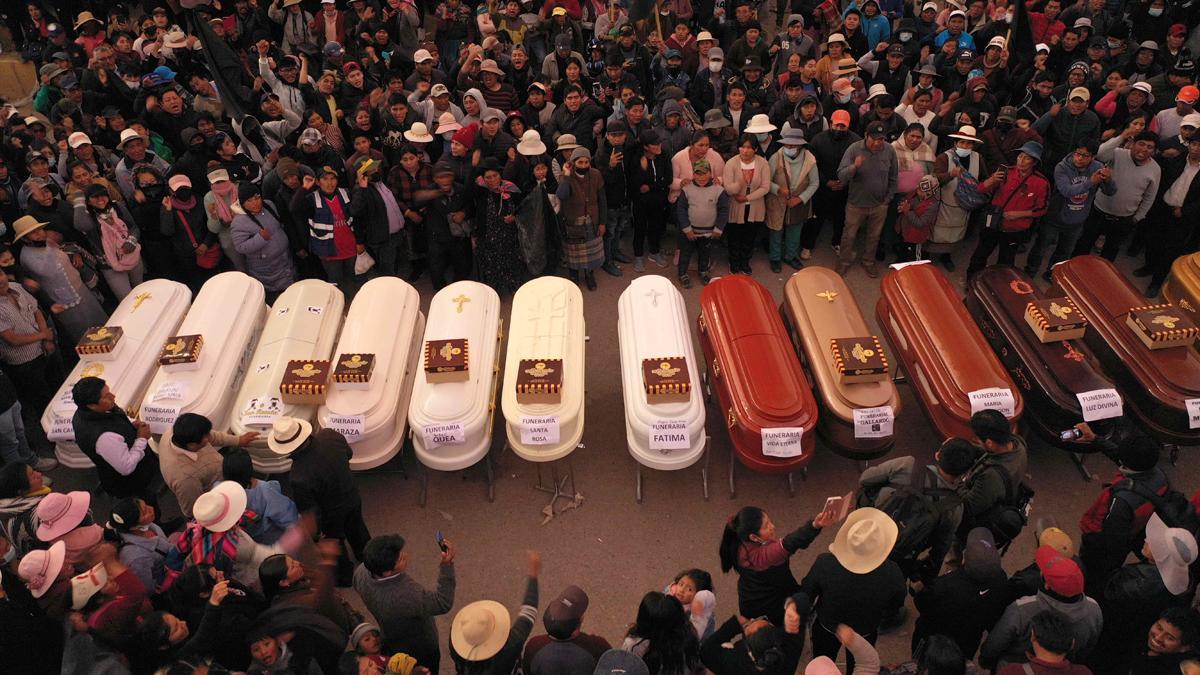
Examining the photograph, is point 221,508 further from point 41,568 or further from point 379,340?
point 379,340

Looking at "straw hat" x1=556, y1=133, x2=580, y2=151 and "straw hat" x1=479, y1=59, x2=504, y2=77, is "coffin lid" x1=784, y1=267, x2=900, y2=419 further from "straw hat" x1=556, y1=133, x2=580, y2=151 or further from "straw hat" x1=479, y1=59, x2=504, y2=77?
"straw hat" x1=479, y1=59, x2=504, y2=77

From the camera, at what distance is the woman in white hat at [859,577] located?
390 cm

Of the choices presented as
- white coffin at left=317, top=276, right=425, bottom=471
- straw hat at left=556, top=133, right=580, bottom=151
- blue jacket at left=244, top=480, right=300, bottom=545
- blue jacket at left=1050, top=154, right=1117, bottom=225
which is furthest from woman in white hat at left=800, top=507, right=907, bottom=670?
blue jacket at left=1050, top=154, right=1117, bottom=225

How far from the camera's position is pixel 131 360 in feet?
19.5

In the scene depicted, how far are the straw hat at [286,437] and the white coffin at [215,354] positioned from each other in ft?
3.55

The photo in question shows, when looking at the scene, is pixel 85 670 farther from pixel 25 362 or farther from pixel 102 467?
pixel 25 362

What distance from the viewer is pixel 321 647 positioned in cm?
392

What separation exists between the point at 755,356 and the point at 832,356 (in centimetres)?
56

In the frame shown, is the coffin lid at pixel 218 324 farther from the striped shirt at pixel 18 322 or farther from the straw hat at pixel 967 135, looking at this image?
the straw hat at pixel 967 135

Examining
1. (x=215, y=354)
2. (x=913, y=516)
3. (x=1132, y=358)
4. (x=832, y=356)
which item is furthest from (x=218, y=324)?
(x=1132, y=358)

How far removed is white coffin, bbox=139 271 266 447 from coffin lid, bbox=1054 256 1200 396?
21.4ft

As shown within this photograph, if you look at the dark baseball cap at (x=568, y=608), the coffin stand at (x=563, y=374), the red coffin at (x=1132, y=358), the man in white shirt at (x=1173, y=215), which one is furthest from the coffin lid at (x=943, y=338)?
the dark baseball cap at (x=568, y=608)

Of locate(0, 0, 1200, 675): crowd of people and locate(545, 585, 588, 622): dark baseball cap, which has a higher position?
locate(545, 585, 588, 622): dark baseball cap

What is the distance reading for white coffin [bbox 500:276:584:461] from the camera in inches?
213
